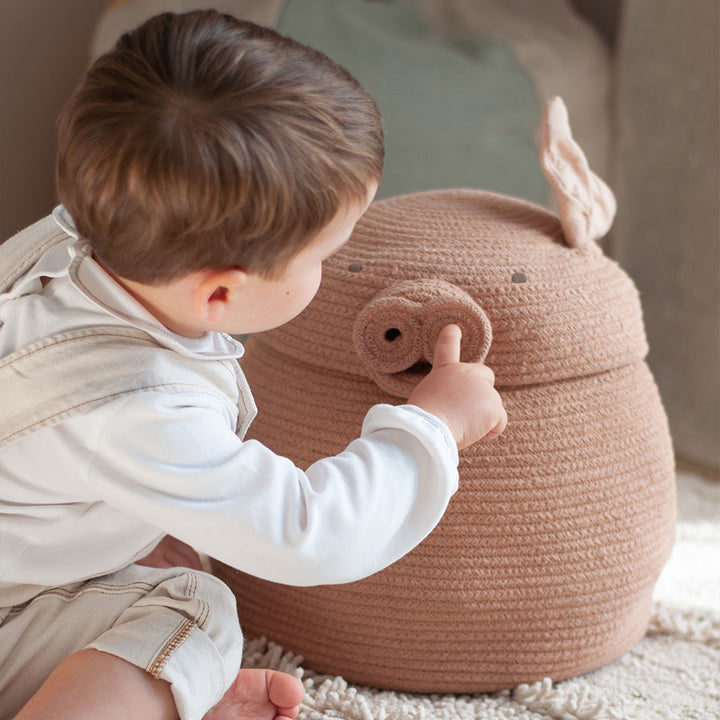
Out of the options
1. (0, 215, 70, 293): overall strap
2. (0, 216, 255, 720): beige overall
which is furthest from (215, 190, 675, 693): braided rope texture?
(0, 215, 70, 293): overall strap

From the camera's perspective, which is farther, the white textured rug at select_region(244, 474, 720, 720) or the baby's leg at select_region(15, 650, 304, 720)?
the white textured rug at select_region(244, 474, 720, 720)

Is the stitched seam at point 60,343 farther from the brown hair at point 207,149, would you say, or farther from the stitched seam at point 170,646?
the stitched seam at point 170,646

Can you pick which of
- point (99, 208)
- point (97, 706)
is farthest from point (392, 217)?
point (97, 706)

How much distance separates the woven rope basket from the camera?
83 centimetres

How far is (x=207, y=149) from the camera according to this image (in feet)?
2.01

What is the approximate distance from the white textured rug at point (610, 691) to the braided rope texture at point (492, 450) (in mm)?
16

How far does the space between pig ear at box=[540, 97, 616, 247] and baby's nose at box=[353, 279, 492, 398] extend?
0.53 ft

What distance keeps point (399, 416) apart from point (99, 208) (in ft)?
0.79

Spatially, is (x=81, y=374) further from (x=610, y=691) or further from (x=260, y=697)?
(x=610, y=691)

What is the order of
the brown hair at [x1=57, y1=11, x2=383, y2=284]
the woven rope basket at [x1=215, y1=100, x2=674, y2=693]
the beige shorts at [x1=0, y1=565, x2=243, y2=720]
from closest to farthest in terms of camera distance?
1. the brown hair at [x1=57, y1=11, x2=383, y2=284]
2. the beige shorts at [x1=0, y1=565, x2=243, y2=720]
3. the woven rope basket at [x1=215, y1=100, x2=674, y2=693]

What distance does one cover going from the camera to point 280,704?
0.79m

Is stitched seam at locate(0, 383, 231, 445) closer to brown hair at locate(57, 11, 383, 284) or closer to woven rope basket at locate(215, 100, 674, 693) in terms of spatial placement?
brown hair at locate(57, 11, 383, 284)

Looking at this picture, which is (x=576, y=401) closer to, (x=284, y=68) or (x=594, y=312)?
(x=594, y=312)

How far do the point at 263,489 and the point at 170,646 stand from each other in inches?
5.9
